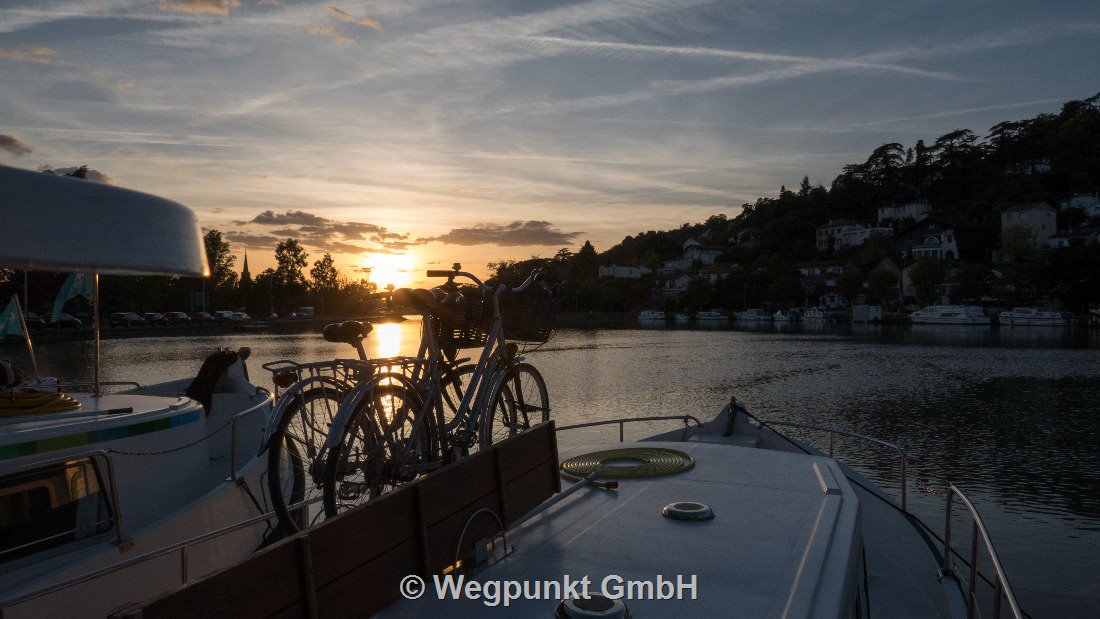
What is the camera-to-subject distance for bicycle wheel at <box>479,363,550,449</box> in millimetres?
6149

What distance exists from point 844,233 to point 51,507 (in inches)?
6624

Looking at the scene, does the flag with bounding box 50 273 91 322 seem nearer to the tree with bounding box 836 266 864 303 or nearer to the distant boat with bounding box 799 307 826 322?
the distant boat with bounding box 799 307 826 322

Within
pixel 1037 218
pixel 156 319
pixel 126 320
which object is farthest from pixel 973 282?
pixel 126 320

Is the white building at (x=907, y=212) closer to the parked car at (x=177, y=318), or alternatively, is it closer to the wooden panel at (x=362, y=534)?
the parked car at (x=177, y=318)

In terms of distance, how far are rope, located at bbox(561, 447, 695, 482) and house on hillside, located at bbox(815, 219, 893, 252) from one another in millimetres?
159531

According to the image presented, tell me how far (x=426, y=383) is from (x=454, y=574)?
2.08 m

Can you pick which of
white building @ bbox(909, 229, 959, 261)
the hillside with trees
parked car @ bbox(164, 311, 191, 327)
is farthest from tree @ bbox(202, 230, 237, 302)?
white building @ bbox(909, 229, 959, 261)

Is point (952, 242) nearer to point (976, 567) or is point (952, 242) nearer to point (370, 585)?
point (976, 567)

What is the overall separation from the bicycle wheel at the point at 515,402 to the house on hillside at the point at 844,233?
523 ft

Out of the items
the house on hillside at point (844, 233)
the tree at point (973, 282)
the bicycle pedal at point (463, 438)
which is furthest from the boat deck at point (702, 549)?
the house on hillside at point (844, 233)

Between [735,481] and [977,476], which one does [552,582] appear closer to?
[735,481]

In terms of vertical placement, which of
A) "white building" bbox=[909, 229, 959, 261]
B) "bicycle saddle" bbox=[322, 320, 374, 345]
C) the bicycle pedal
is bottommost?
the bicycle pedal

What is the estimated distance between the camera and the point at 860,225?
16150cm

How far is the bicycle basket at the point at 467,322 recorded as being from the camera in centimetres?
570
